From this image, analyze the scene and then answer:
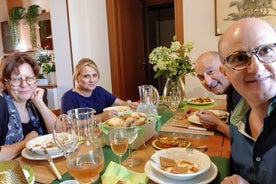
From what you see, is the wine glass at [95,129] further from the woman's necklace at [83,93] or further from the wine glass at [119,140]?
the woman's necklace at [83,93]

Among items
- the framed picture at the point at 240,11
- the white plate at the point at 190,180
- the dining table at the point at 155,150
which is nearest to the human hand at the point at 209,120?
the dining table at the point at 155,150

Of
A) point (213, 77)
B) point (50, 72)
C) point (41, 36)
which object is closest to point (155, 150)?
point (213, 77)

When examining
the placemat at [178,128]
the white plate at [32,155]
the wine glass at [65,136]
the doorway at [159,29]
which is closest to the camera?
the wine glass at [65,136]

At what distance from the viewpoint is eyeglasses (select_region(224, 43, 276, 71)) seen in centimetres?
81

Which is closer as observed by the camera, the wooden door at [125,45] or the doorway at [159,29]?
the wooden door at [125,45]

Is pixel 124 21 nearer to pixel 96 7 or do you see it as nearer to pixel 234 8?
pixel 96 7

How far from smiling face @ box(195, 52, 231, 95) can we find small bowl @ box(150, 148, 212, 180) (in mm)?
828

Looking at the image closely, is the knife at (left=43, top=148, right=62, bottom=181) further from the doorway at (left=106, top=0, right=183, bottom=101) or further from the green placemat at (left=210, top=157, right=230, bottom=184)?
the doorway at (left=106, top=0, right=183, bottom=101)

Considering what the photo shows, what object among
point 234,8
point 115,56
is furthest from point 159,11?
point 234,8

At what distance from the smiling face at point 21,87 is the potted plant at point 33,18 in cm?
321

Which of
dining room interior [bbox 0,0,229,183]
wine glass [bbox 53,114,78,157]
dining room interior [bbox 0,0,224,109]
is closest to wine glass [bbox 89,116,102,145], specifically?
wine glass [bbox 53,114,78,157]

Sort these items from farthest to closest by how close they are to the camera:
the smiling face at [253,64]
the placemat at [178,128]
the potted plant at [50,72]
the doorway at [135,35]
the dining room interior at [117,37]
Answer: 1. the potted plant at [50,72]
2. the doorway at [135,35]
3. the dining room interior at [117,37]
4. the placemat at [178,128]
5. the smiling face at [253,64]

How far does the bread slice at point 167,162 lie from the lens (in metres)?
0.94

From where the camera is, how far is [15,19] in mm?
4703
